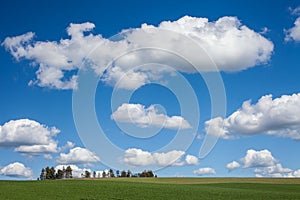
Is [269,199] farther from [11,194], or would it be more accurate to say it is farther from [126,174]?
[126,174]

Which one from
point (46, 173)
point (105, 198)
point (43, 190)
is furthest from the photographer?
point (46, 173)

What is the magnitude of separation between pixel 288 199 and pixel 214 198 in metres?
8.24

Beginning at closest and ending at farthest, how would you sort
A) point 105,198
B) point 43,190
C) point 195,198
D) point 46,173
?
point 105,198
point 195,198
point 43,190
point 46,173

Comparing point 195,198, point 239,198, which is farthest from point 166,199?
point 239,198

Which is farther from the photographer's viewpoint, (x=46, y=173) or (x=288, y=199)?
(x=46, y=173)

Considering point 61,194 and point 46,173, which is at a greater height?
point 46,173

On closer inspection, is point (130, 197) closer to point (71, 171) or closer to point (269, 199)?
point (269, 199)

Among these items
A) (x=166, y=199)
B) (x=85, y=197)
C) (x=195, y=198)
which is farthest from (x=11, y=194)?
(x=195, y=198)

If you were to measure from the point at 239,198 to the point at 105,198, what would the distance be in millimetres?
15468

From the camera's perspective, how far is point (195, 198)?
4419 centimetres

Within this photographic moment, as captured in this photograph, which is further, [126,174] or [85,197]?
[126,174]

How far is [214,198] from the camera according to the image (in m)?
45.7

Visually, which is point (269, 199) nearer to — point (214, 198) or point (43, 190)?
point (214, 198)

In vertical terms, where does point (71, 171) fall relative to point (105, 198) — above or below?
above
